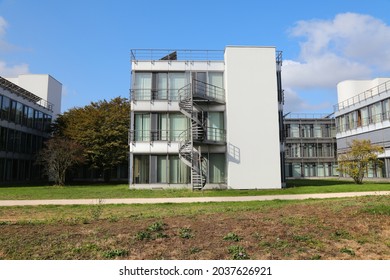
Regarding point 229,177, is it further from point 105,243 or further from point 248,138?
point 105,243

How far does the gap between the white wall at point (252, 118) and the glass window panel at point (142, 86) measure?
22.1 ft

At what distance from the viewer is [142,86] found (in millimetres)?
28016

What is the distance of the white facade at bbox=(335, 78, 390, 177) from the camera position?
38469 millimetres

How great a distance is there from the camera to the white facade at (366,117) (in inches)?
1515

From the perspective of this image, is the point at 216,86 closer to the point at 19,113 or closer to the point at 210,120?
the point at 210,120

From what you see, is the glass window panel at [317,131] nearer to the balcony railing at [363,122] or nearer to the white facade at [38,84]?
the balcony railing at [363,122]

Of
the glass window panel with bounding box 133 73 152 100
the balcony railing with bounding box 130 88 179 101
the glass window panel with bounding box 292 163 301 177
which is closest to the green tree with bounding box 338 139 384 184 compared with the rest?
the balcony railing with bounding box 130 88 179 101

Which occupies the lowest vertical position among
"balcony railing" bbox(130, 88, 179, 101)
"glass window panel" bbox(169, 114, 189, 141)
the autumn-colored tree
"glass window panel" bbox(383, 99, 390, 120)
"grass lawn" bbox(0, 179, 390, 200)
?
"grass lawn" bbox(0, 179, 390, 200)

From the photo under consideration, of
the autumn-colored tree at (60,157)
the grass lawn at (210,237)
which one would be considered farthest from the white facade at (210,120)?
the grass lawn at (210,237)

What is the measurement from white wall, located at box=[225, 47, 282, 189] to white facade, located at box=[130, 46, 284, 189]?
0.07m

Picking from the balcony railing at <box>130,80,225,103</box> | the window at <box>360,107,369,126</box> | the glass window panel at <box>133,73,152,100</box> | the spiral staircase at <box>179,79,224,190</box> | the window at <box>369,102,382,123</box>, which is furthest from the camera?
the window at <box>360,107,369,126</box>

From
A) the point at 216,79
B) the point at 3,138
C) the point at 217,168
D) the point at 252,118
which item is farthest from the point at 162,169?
the point at 3,138

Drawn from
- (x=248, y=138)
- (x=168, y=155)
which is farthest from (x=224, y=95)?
(x=168, y=155)

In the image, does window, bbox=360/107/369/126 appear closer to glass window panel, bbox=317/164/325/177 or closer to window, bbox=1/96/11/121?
glass window panel, bbox=317/164/325/177
